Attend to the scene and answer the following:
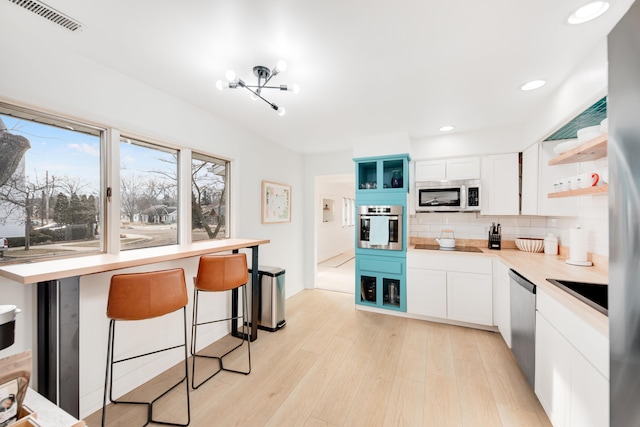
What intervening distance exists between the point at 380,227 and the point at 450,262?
951 mm

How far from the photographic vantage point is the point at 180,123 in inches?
96.8

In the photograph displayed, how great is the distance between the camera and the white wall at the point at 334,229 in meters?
6.69

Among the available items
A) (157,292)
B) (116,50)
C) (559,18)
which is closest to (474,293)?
(559,18)

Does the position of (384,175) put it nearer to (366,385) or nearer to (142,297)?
(366,385)

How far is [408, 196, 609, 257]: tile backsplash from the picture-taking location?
2.15m

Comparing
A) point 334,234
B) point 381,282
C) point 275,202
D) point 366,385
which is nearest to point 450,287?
point 381,282

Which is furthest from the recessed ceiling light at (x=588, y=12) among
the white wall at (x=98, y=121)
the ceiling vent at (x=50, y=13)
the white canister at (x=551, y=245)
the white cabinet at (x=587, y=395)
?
the white wall at (x=98, y=121)

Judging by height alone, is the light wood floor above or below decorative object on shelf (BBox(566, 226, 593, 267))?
below

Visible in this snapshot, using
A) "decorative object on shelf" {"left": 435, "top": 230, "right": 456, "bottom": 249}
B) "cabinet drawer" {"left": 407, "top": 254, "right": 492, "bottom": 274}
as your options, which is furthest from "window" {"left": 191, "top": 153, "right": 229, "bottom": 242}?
"decorative object on shelf" {"left": 435, "top": 230, "right": 456, "bottom": 249}

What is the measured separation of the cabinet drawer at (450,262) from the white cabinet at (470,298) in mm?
64

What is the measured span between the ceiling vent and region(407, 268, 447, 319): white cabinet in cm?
371

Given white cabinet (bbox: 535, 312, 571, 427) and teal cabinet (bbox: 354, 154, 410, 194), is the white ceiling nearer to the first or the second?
teal cabinet (bbox: 354, 154, 410, 194)

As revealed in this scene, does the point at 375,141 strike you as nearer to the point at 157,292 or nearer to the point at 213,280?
the point at 213,280

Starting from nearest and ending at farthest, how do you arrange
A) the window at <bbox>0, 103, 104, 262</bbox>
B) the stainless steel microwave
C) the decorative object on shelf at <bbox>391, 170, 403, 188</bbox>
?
the window at <bbox>0, 103, 104, 262</bbox> → the stainless steel microwave → the decorative object on shelf at <bbox>391, 170, 403, 188</bbox>
